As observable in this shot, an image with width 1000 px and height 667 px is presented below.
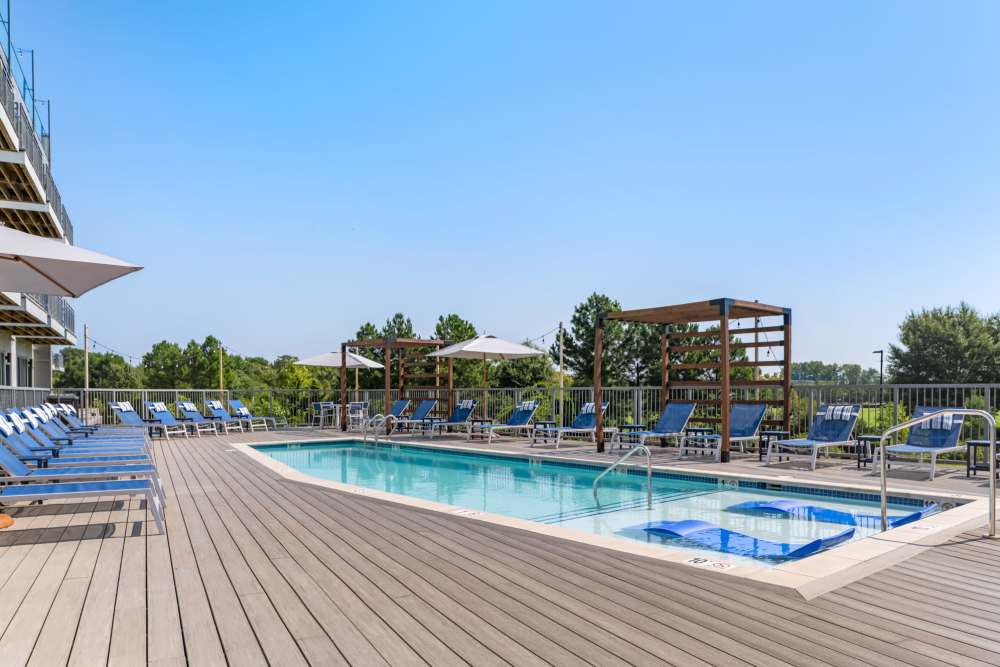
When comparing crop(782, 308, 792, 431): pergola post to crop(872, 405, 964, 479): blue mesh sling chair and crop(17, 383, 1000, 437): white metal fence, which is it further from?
crop(872, 405, 964, 479): blue mesh sling chair

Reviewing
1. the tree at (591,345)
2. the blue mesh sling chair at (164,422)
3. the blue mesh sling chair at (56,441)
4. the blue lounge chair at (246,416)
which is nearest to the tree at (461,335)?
the tree at (591,345)

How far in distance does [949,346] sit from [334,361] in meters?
43.9

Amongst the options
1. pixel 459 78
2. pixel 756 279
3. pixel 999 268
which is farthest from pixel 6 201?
pixel 999 268

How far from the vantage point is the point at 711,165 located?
1969 cm

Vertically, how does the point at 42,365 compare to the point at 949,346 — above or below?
below

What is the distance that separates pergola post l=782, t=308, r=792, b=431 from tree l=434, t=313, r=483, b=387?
17.6 metres

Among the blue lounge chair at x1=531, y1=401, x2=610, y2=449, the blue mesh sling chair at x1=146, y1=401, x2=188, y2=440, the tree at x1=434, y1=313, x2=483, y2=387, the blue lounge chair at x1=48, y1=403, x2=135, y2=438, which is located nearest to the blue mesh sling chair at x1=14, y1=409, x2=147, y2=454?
the blue lounge chair at x1=48, y1=403, x2=135, y2=438

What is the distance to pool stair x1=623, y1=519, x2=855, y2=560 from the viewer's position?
547cm

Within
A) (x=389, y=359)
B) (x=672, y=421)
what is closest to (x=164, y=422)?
(x=389, y=359)

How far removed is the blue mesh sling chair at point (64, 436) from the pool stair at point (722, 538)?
5.96 m

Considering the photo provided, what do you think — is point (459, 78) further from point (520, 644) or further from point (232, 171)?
point (520, 644)

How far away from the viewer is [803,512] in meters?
6.79

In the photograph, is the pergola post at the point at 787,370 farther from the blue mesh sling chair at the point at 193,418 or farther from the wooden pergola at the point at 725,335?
the blue mesh sling chair at the point at 193,418

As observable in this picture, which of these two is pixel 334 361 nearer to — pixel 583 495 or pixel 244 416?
pixel 244 416
